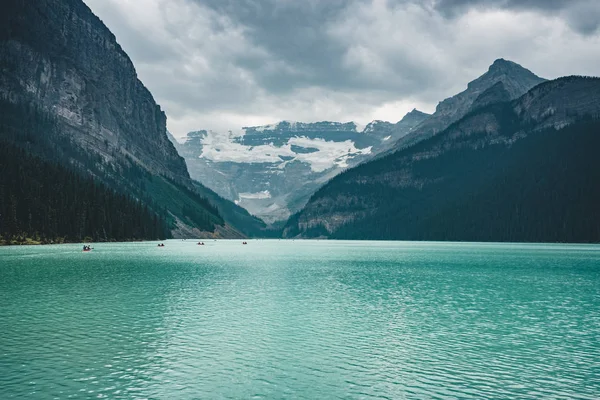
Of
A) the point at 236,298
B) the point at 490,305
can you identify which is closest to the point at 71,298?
the point at 236,298

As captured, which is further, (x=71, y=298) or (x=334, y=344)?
(x=71, y=298)

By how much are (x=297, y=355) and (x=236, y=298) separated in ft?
83.1

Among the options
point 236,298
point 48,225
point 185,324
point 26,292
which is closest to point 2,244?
point 48,225

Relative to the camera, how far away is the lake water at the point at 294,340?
25.5 m

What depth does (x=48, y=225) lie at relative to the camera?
172500mm

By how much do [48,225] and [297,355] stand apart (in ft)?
540

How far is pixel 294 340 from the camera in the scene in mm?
36344

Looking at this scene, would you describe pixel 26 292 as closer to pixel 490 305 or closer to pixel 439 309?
pixel 439 309

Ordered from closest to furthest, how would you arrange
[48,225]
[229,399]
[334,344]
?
[229,399], [334,344], [48,225]

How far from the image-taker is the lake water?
25.5m

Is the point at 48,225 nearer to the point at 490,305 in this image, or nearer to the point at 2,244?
the point at 2,244

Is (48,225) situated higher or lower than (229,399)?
higher

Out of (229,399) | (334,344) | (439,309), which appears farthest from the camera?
(439,309)

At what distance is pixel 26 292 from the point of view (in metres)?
55.8
